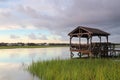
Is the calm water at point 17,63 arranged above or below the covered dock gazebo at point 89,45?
below

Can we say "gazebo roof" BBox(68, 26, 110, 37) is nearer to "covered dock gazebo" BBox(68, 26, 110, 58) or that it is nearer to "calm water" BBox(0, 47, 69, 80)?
"covered dock gazebo" BBox(68, 26, 110, 58)

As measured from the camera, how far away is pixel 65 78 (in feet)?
47.9

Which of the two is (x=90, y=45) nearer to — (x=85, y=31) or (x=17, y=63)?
(x=85, y=31)

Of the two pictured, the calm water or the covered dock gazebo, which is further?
the covered dock gazebo

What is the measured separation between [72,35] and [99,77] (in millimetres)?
21515

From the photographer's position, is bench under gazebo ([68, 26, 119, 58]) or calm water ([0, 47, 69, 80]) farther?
bench under gazebo ([68, 26, 119, 58])

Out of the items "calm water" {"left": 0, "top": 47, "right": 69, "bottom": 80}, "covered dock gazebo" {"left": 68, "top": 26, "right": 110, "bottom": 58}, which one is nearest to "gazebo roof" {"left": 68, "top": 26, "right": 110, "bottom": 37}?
"covered dock gazebo" {"left": 68, "top": 26, "right": 110, "bottom": 58}

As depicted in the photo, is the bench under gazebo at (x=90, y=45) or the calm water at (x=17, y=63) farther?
the bench under gazebo at (x=90, y=45)

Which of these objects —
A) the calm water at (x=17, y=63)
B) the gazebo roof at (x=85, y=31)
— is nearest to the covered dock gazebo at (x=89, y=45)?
the gazebo roof at (x=85, y=31)

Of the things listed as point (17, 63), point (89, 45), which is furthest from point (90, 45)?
point (17, 63)

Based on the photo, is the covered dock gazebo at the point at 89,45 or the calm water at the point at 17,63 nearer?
the calm water at the point at 17,63

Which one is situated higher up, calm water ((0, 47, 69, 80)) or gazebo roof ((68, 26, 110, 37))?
gazebo roof ((68, 26, 110, 37))

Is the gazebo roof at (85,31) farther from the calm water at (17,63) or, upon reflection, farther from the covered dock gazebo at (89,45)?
the calm water at (17,63)

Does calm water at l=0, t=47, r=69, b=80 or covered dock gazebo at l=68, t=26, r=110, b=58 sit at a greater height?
covered dock gazebo at l=68, t=26, r=110, b=58
